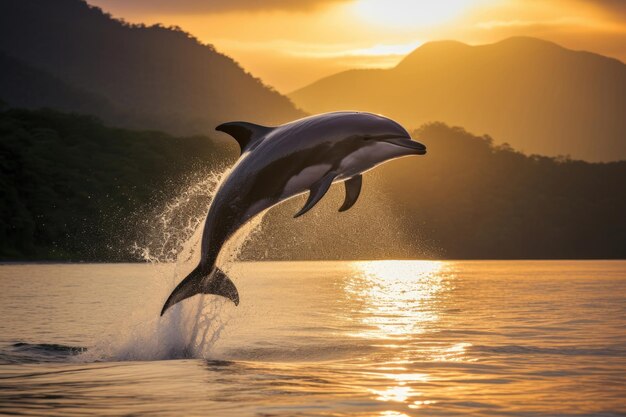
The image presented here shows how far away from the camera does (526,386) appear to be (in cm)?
1530

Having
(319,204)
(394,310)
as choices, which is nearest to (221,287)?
(394,310)

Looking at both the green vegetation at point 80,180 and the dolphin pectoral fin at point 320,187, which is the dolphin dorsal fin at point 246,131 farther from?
the green vegetation at point 80,180

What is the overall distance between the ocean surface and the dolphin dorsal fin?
12.3 feet

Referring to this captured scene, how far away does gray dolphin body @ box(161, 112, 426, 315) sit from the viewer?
14133 millimetres

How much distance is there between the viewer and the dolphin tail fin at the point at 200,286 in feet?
52.5

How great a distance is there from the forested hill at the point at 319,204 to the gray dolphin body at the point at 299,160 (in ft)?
288

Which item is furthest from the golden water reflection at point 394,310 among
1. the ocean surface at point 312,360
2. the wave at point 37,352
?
the wave at point 37,352

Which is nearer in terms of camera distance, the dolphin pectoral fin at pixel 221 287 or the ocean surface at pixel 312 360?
the ocean surface at pixel 312 360

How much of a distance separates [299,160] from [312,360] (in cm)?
571

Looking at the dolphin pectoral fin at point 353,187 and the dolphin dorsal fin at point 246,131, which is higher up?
the dolphin dorsal fin at point 246,131

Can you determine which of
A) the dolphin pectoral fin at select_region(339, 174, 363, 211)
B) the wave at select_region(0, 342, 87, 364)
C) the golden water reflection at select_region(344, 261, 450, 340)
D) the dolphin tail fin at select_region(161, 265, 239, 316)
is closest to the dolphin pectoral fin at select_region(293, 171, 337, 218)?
the dolphin pectoral fin at select_region(339, 174, 363, 211)

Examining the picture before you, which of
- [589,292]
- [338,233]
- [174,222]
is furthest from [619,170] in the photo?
[589,292]

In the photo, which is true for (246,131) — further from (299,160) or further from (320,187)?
(320,187)

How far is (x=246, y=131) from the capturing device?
50.9ft
